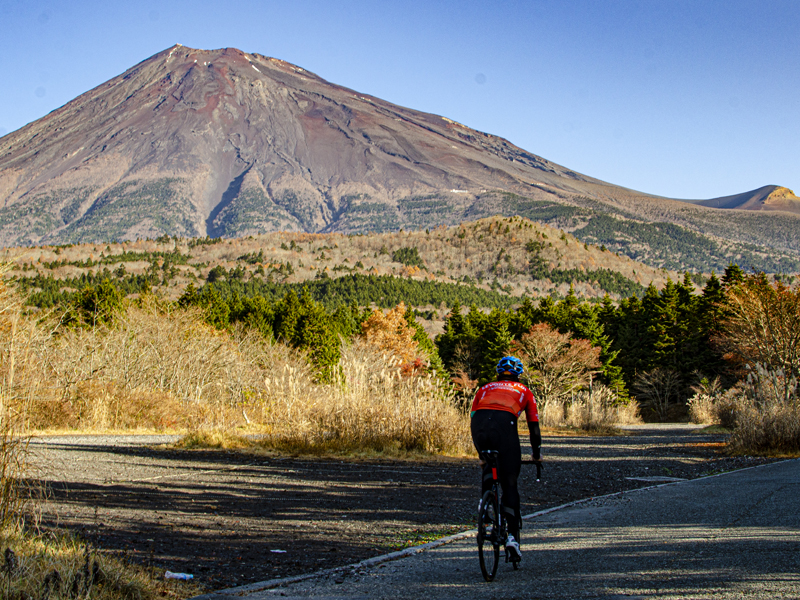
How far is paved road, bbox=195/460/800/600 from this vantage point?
13.6 feet

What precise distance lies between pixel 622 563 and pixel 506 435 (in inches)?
49.1

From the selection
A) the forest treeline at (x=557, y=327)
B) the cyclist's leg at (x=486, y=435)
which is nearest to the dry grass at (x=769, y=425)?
the cyclist's leg at (x=486, y=435)

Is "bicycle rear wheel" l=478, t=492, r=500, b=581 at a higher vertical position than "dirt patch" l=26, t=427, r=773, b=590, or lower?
higher

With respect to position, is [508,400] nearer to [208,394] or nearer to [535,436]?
[535,436]

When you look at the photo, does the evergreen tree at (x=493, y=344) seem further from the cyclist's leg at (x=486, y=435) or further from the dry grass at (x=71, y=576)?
the dry grass at (x=71, y=576)

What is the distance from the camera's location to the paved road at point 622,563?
13.6ft

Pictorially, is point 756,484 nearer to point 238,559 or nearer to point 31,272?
point 238,559

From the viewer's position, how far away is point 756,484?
895cm

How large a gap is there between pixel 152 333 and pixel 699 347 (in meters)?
36.4

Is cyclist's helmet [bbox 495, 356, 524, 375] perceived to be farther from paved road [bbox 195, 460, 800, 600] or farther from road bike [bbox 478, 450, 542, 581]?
paved road [bbox 195, 460, 800, 600]

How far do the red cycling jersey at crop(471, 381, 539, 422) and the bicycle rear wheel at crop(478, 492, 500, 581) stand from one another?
66cm

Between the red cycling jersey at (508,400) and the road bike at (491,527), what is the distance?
0.36 metres

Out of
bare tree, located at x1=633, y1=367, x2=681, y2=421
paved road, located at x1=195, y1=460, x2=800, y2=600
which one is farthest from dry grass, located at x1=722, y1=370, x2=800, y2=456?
bare tree, located at x1=633, y1=367, x2=681, y2=421

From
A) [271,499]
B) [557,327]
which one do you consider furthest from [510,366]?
[557,327]
